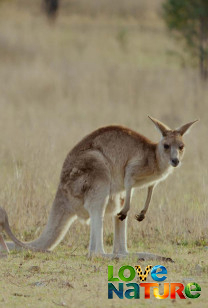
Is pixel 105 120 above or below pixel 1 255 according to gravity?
above

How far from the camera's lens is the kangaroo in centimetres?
687

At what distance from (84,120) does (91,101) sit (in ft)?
7.54

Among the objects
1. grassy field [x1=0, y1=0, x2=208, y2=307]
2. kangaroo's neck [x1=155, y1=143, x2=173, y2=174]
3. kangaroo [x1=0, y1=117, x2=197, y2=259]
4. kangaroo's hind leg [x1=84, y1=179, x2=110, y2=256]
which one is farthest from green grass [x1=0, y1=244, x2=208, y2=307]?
kangaroo's neck [x1=155, y1=143, x2=173, y2=174]

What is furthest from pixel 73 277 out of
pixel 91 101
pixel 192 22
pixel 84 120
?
pixel 192 22

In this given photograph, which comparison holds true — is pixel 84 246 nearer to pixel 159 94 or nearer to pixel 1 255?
pixel 1 255

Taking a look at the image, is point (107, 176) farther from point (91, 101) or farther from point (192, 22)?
point (192, 22)

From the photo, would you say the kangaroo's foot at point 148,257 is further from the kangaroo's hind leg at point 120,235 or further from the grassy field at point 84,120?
the kangaroo's hind leg at point 120,235

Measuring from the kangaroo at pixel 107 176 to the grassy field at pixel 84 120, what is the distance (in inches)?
12.9

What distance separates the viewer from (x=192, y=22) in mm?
21984

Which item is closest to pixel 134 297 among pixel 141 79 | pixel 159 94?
pixel 159 94

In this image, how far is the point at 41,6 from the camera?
43844 mm

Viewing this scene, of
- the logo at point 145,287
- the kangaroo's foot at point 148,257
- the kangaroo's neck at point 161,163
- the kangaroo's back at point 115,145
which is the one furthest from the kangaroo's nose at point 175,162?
the logo at point 145,287

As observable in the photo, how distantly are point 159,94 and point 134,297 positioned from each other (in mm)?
15232

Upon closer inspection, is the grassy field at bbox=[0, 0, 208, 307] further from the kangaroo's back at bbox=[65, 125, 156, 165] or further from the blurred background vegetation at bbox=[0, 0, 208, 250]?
the kangaroo's back at bbox=[65, 125, 156, 165]
